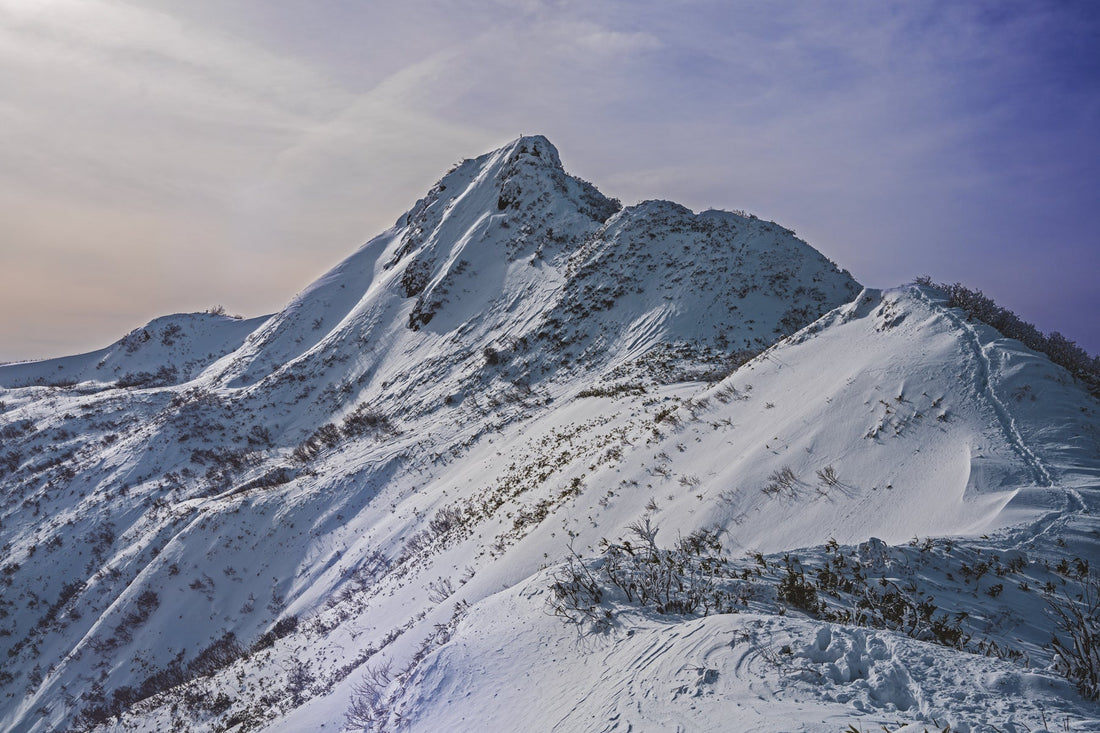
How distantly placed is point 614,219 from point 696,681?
34516 mm

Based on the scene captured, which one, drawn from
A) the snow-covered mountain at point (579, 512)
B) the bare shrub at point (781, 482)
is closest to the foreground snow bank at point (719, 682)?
the snow-covered mountain at point (579, 512)

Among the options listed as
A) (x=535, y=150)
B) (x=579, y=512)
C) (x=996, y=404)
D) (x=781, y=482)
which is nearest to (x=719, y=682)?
(x=781, y=482)

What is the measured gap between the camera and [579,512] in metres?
12.7

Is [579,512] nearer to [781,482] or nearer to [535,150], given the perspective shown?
[781,482]

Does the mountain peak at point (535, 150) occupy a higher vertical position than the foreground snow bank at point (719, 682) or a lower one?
higher

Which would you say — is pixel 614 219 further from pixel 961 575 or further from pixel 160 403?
pixel 160 403

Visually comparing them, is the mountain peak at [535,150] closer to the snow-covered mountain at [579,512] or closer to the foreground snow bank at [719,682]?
the snow-covered mountain at [579,512]

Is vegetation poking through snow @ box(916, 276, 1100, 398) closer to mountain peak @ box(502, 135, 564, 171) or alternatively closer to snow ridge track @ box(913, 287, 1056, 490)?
snow ridge track @ box(913, 287, 1056, 490)

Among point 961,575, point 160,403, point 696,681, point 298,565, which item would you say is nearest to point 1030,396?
point 961,575

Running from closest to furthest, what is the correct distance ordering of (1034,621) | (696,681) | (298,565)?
(696,681)
(1034,621)
(298,565)

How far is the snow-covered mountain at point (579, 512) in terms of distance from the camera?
499 centimetres

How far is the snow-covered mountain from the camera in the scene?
4988mm

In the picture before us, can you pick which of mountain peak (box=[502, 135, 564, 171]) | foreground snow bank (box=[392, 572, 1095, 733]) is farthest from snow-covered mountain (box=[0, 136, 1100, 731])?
mountain peak (box=[502, 135, 564, 171])

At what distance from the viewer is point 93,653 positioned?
21.9 m
